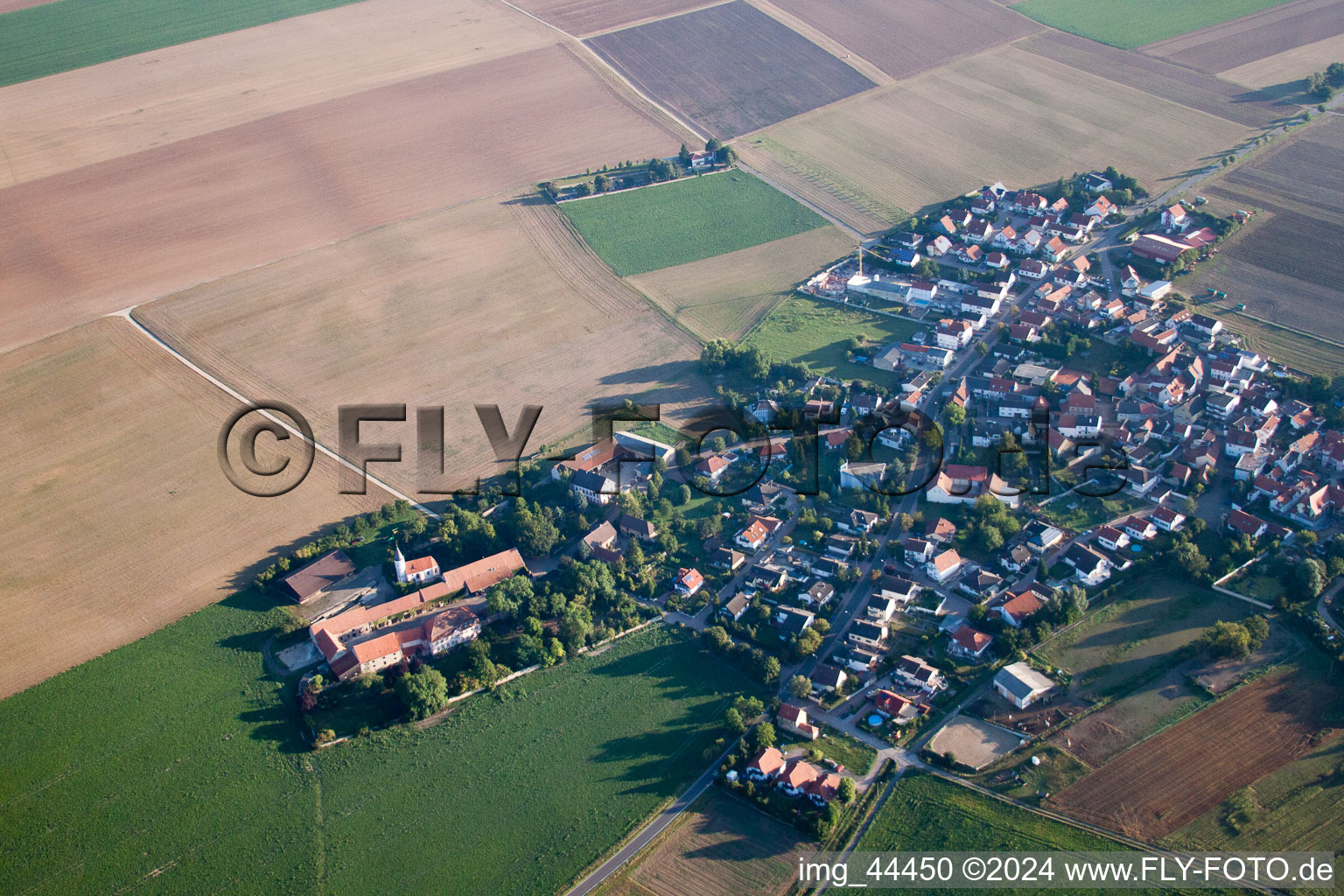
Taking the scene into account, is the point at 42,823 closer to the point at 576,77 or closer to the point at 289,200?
the point at 289,200

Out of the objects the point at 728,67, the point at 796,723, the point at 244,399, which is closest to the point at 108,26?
the point at 728,67

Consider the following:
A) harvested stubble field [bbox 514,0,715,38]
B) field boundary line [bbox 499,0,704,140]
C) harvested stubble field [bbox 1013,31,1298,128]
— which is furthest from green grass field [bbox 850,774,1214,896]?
harvested stubble field [bbox 514,0,715,38]

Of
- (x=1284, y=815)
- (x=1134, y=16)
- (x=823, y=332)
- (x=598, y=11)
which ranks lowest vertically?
(x=1284, y=815)

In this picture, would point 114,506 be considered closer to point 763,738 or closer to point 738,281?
point 763,738

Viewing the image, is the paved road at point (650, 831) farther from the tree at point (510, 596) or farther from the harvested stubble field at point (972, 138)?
the harvested stubble field at point (972, 138)

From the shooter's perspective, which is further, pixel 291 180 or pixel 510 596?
pixel 291 180

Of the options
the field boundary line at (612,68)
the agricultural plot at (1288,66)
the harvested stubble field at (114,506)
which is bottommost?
the harvested stubble field at (114,506)

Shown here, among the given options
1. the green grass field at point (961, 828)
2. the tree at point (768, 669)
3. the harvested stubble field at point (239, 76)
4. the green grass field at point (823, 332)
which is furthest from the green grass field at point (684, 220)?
the green grass field at point (961, 828)

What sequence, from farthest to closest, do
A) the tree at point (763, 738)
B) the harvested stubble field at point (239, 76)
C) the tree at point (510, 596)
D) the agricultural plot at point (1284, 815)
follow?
the harvested stubble field at point (239, 76) → the tree at point (510, 596) → the tree at point (763, 738) → the agricultural plot at point (1284, 815)
